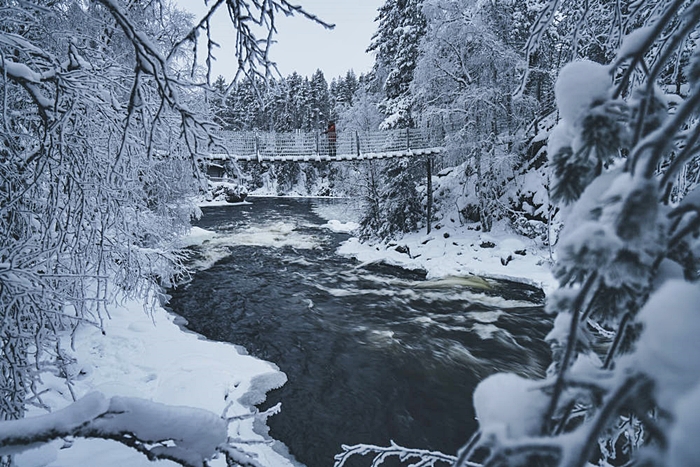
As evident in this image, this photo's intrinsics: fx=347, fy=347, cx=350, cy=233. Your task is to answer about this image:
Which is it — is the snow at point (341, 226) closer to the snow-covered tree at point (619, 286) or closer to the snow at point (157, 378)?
the snow at point (157, 378)

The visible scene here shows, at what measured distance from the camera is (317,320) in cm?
927

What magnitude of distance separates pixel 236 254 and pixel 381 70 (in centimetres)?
1231

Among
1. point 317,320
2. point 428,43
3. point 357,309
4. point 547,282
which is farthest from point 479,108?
point 317,320

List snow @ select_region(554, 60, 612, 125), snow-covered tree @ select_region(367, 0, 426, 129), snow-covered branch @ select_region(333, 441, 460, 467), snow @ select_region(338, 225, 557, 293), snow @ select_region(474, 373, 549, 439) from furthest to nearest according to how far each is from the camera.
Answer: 1. snow-covered tree @ select_region(367, 0, 426, 129)
2. snow @ select_region(338, 225, 557, 293)
3. snow-covered branch @ select_region(333, 441, 460, 467)
4. snow @ select_region(554, 60, 612, 125)
5. snow @ select_region(474, 373, 549, 439)

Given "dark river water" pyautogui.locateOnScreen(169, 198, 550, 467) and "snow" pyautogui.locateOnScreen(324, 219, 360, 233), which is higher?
"snow" pyautogui.locateOnScreen(324, 219, 360, 233)

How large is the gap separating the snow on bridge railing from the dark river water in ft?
15.3

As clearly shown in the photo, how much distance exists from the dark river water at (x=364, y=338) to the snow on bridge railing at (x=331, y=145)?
15.3 ft

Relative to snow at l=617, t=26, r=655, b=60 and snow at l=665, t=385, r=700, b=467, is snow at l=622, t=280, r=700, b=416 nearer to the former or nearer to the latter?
snow at l=665, t=385, r=700, b=467

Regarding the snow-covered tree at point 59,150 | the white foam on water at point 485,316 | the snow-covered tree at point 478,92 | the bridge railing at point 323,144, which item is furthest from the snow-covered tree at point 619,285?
the bridge railing at point 323,144

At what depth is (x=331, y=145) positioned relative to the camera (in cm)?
1595

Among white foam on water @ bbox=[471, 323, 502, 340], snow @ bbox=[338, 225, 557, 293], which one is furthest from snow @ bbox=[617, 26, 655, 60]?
snow @ bbox=[338, 225, 557, 293]

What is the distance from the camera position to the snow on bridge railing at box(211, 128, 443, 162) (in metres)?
14.8

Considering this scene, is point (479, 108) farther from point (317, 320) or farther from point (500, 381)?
point (500, 381)

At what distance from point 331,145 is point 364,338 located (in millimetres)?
10151
